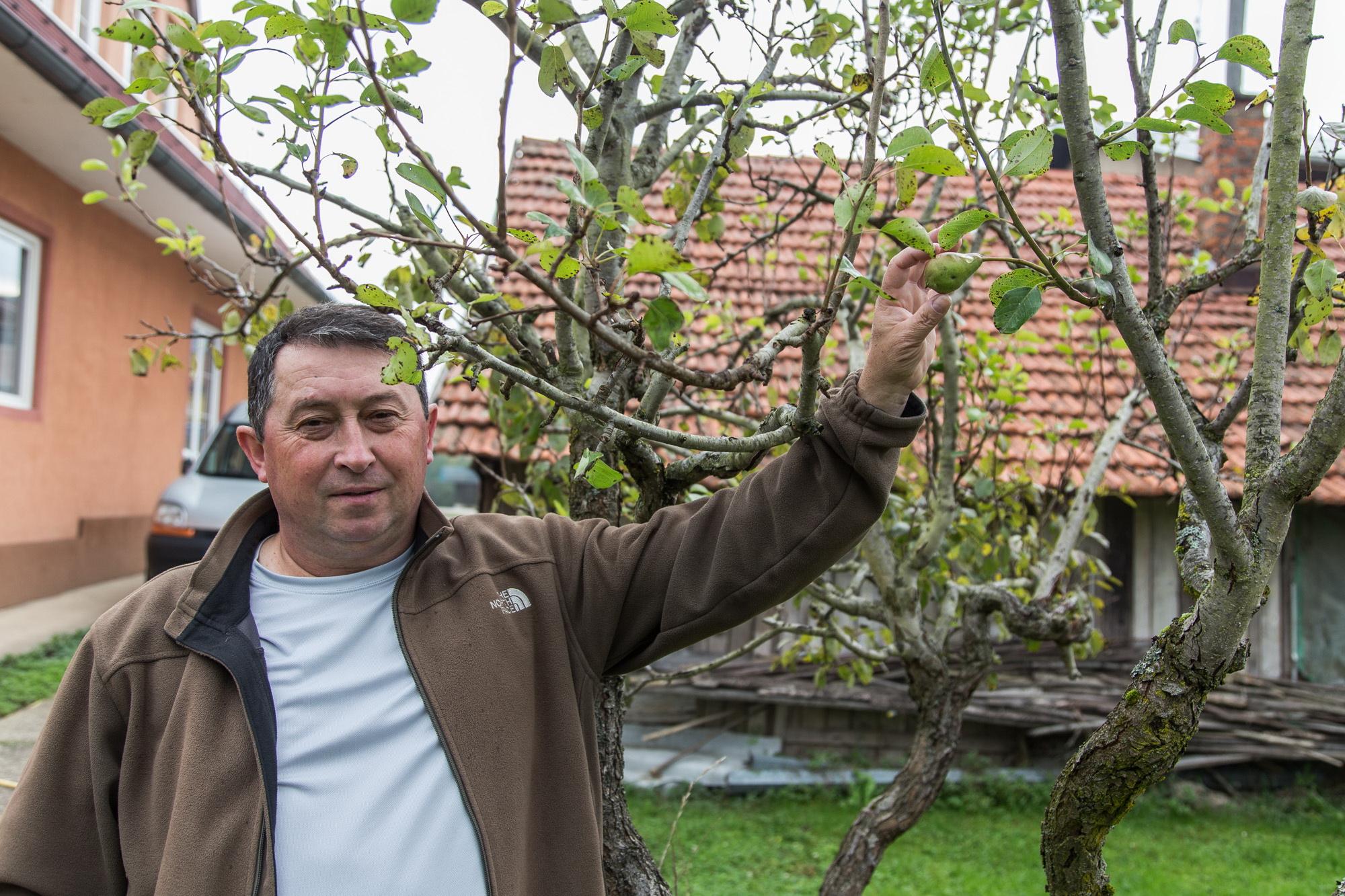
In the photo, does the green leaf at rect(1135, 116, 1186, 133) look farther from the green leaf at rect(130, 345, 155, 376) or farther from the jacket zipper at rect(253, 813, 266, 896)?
the green leaf at rect(130, 345, 155, 376)

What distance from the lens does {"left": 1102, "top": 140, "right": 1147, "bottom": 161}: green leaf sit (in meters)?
1.25

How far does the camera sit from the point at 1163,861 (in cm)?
536

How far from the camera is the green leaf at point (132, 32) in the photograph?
1674 mm

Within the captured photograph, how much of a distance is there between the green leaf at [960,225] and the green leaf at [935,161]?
49 millimetres

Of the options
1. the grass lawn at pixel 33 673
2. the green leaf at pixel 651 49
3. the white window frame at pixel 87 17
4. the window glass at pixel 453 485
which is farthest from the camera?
the white window frame at pixel 87 17

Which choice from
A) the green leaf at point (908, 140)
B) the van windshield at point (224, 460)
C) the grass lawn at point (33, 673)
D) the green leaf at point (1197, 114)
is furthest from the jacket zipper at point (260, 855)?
the van windshield at point (224, 460)

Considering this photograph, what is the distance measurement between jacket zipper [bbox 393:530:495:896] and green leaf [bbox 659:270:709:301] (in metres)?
0.96

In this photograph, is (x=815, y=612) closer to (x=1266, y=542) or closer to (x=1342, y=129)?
(x=1266, y=542)

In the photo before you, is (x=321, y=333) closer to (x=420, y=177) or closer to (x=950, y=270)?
(x=420, y=177)

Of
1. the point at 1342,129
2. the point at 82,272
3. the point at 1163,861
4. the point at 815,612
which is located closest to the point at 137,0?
the point at 1342,129

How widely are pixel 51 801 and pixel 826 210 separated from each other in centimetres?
642

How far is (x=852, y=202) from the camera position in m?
1.16

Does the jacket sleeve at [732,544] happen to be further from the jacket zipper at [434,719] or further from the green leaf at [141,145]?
the green leaf at [141,145]

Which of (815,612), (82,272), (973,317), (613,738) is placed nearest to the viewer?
(613,738)
